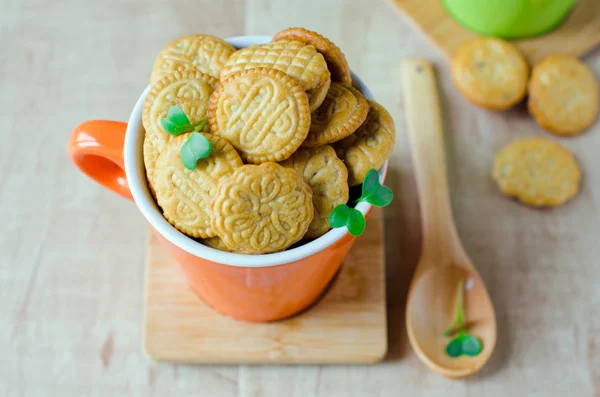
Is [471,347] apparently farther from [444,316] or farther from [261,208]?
[261,208]

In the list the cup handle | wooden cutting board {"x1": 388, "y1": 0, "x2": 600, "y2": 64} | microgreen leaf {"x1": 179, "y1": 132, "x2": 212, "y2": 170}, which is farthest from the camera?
wooden cutting board {"x1": 388, "y1": 0, "x2": 600, "y2": 64}

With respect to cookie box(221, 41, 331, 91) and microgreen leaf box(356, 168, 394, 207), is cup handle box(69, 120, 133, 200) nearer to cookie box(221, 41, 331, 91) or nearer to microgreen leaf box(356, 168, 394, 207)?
cookie box(221, 41, 331, 91)

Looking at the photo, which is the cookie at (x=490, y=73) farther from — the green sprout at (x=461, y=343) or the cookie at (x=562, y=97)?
the green sprout at (x=461, y=343)

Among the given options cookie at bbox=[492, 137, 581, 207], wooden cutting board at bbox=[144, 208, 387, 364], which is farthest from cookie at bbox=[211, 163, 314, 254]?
cookie at bbox=[492, 137, 581, 207]

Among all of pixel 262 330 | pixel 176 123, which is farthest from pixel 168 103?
pixel 262 330

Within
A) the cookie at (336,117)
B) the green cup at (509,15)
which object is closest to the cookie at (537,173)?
the green cup at (509,15)

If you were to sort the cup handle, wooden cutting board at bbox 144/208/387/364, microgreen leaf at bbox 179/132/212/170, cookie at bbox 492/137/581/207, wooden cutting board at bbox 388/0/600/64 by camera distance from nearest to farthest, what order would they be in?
microgreen leaf at bbox 179/132/212/170
the cup handle
wooden cutting board at bbox 144/208/387/364
cookie at bbox 492/137/581/207
wooden cutting board at bbox 388/0/600/64
